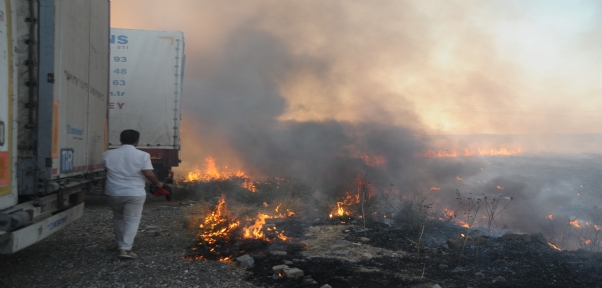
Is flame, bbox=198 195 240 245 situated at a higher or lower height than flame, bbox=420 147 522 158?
lower

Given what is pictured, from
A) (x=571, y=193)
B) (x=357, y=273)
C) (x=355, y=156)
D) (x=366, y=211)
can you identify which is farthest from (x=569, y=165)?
(x=357, y=273)

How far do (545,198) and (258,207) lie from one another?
387 inches

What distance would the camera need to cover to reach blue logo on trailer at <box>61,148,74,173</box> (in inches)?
157

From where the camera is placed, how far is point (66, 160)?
409 centimetres

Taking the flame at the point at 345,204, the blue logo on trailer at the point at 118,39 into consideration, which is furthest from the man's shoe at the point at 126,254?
the blue logo on trailer at the point at 118,39

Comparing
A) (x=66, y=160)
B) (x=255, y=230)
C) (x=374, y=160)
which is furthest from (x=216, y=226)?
(x=374, y=160)

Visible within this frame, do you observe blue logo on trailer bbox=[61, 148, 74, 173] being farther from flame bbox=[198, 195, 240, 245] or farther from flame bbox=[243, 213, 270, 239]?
flame bbox=[243, 213, 270, 239]

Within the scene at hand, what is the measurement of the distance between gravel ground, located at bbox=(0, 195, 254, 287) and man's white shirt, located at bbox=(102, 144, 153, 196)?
82 cm

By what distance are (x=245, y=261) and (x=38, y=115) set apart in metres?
2.59

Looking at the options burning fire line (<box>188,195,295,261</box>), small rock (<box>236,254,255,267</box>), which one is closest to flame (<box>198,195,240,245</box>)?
burning fire line (<box>188,195,295,261</box>)

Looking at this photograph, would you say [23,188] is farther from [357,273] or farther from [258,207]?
[258,207]

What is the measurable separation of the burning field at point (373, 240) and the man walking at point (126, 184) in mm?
773

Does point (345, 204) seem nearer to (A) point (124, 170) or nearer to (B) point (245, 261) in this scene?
(B) point (245, 261)

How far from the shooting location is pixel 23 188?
342cm
